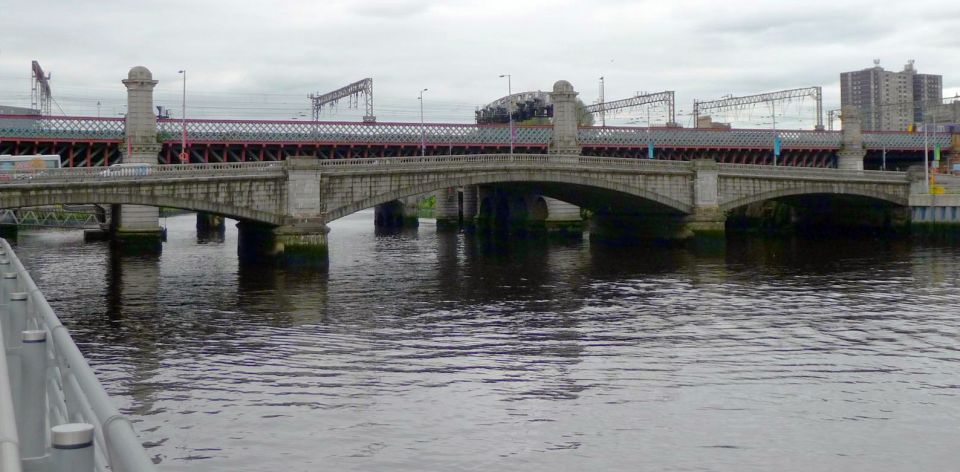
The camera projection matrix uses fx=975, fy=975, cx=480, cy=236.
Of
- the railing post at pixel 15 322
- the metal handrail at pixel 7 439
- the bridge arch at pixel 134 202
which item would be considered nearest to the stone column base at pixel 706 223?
the bridge arch at pixel 134 202

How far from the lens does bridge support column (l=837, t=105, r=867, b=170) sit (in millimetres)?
111750

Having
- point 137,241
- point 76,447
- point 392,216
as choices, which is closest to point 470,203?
point 392,216

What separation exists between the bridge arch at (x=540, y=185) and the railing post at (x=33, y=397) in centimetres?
5001

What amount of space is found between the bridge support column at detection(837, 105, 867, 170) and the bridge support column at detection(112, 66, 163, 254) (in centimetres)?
7765

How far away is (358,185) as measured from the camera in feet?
194

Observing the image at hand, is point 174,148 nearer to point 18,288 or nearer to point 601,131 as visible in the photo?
point 601,131

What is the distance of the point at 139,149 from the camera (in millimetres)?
68125

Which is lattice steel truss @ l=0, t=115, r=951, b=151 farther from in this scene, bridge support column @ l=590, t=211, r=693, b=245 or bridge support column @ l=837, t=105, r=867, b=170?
bridge support column @ l=590, t=211, r=693, b=245

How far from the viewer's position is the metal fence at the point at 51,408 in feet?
13.8

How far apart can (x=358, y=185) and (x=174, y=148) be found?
23.8 metres

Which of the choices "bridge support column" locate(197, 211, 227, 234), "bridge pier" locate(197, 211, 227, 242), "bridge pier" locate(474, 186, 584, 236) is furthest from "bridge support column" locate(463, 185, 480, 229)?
"bridge support column" locate(197, 211, 227, 234)

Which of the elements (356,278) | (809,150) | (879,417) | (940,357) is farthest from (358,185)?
(809,150)

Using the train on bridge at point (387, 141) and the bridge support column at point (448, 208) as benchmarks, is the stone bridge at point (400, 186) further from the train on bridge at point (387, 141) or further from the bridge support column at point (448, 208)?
the bridge support column at point (448, 208)

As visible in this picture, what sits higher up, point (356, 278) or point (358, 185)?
point (358, 185)
